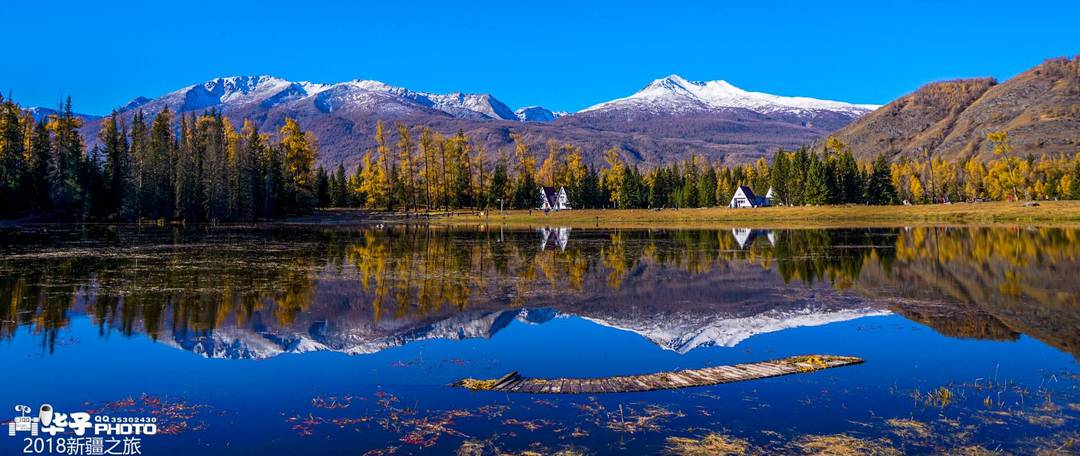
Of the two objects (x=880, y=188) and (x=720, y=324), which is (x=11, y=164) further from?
(x=880, y=188)

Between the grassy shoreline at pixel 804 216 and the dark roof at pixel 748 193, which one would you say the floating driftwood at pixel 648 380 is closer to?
the grassy shoreline at pixel 804 216

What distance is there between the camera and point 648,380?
48.6ft

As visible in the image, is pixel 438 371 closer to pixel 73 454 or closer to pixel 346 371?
pixel 346 371

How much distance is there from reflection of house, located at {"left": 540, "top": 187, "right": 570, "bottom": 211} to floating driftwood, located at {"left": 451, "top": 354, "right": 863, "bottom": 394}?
445 feet

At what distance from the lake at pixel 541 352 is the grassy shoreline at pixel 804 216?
65.8 m

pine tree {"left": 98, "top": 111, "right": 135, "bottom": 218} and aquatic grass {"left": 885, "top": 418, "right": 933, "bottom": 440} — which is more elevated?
pine tree {"left": 98, "top": 111, "right": 135, "bottom": 218}

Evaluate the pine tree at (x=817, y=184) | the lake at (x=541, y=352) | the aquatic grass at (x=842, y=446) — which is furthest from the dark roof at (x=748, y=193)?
the aquatic grass at (x=842, y=446)

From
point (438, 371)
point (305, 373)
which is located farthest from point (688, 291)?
point (305, 373)

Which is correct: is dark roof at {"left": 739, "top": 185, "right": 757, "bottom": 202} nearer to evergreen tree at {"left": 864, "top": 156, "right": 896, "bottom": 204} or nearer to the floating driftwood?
evergreen tree at {"left": 864, "top": 156, "right": 896, "bottom": 204}

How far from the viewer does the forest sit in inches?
3676

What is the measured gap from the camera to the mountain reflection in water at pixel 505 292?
20.9 m

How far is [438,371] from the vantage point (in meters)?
16.2

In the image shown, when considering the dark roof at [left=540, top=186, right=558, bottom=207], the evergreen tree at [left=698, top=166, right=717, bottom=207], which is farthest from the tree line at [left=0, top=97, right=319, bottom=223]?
the evergreen tree at [left=698, top=166, right=717, bottom=207]

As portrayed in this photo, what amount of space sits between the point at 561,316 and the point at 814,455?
1367 cm
